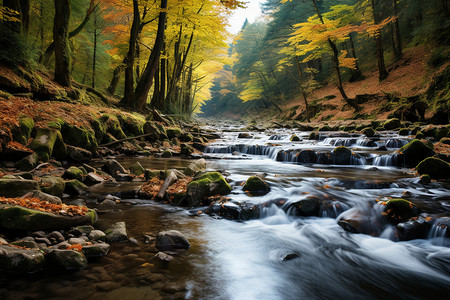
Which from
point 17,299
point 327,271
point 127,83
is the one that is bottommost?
point 327,271

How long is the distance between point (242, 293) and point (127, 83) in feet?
41.0

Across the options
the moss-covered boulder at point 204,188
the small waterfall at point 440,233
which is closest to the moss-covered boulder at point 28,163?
the moss-covered boulder at point 204,188

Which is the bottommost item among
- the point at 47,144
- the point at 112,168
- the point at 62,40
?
the point at 112,168

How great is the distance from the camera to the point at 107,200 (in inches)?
168

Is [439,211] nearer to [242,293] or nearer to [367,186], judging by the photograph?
[367,186]

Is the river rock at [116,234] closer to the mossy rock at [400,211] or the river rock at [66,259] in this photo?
the river rock at [66,259]

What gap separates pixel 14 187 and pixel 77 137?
157 inches

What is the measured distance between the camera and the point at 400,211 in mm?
3635

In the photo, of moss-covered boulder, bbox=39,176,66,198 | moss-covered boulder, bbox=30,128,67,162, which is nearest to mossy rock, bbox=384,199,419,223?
moss-covered boulder, bbox=39,176,66,198

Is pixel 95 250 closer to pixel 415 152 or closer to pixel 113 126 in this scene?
pixel 113 126

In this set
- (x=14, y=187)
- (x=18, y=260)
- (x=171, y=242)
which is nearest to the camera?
(x=18, y=260)

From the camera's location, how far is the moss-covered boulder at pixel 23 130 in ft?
16.7

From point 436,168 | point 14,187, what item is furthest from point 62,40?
point 436,168

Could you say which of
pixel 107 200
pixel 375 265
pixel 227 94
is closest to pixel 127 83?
pixel 107 200
